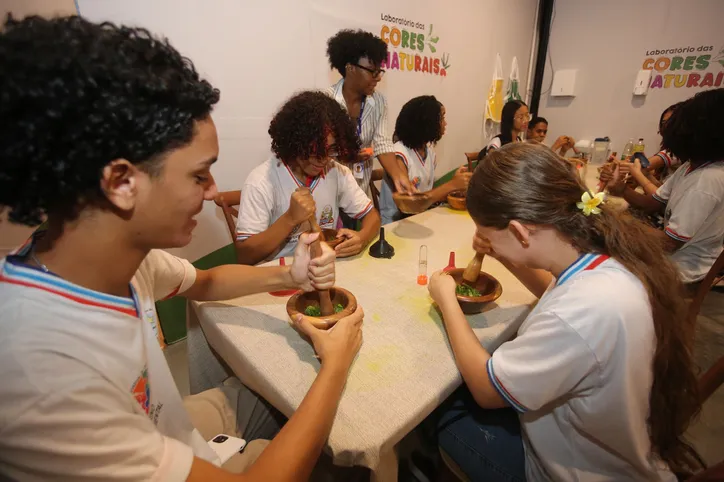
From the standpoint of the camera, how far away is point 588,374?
2.68 feet

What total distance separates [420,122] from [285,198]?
130cm

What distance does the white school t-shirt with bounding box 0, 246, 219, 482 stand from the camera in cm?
50

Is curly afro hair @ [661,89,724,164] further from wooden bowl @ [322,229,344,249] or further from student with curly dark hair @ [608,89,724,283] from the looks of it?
wooden bowl @ [322,229,344,249]

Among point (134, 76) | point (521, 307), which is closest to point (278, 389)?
point (134, 76)

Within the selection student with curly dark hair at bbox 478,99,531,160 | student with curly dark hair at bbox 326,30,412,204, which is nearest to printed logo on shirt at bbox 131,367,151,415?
student with curly dark hair at bbox 326,30,412,204

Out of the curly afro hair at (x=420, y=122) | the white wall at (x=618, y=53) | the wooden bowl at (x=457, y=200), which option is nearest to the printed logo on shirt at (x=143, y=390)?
the wooden bowl at (x=457, y=200)

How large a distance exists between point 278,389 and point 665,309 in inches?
37.1

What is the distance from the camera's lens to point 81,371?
1.87 feet

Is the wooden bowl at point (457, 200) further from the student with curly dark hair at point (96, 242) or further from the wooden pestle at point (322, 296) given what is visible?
the student with curly dark hair at point (96, 242)

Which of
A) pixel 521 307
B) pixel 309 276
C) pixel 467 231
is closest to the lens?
pixel 309 276

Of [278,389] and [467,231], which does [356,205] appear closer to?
[467,231]

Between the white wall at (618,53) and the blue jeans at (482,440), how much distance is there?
474 centimetres

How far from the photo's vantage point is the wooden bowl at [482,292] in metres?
1.16

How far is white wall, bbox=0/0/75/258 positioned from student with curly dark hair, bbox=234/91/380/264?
993 millimetres
